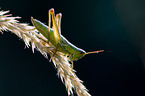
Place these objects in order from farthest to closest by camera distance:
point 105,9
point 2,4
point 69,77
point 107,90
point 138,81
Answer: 1. point 105,9
2. point 138,81
3. point 107,90
4. point 2,4
5. point 69,77

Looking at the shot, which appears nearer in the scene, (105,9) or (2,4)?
(2,4)

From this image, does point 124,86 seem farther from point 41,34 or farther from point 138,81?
point 41,34

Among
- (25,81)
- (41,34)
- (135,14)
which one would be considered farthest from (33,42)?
(135,14)

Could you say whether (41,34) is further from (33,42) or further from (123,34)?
(123,34)

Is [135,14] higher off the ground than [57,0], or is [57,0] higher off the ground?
[57,0]

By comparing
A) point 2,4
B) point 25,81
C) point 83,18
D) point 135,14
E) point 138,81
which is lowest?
point 138,81

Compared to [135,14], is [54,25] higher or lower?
lower

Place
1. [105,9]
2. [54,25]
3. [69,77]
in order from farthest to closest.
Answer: [105,9] → [54,25] → [69,77]

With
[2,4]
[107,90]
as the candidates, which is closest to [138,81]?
[107,90]

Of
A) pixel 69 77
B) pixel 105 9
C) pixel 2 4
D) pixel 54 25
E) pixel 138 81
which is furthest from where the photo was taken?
pixel 105 9
